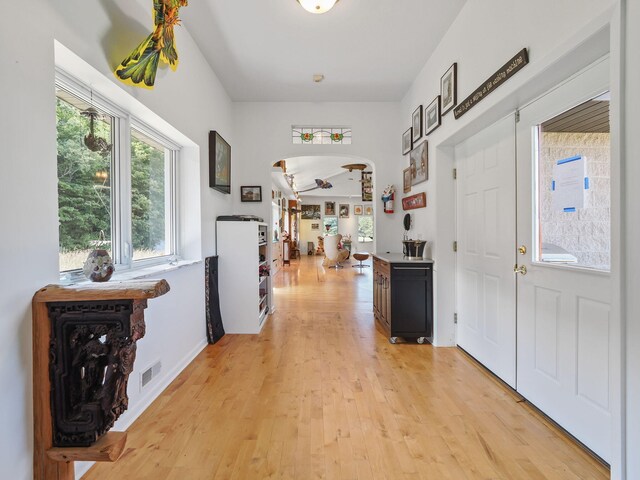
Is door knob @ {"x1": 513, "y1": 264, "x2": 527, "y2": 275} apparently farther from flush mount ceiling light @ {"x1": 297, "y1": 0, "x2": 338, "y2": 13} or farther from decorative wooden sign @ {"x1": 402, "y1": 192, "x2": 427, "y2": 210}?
flush mount ceiling light @ {"x1": 297, "y1": 0, "x2": 338, "y2": 13}

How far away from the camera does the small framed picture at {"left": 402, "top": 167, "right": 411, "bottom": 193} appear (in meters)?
3.70

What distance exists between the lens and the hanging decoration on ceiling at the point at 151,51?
167 centimetres

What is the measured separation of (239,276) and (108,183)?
A: 1.77 meters

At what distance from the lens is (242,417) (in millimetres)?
1880

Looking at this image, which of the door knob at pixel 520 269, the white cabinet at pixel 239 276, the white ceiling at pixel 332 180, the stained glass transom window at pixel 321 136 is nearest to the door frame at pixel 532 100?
the door knob at pixel 520 269

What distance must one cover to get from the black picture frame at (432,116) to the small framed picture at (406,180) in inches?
23.4

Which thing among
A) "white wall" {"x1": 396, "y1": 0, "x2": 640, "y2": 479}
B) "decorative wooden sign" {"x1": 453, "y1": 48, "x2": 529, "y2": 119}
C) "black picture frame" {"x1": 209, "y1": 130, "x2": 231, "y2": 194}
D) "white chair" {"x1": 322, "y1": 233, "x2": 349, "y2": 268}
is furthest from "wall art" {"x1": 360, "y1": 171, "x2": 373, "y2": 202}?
"decorative wooden sign" {"x1": 453, "y1": 48, "x2": 529, "y2": 119}

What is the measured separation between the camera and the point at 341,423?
1811mm

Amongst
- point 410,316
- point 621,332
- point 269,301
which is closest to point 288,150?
point 269,301

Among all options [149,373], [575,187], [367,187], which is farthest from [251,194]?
[367,187]

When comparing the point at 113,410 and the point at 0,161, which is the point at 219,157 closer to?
the point at 0,161

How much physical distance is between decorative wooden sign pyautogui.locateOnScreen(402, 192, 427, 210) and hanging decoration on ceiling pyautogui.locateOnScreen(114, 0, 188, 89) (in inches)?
105

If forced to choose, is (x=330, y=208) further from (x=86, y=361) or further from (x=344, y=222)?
(x=86, y=361)

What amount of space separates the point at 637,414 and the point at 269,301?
359cm
